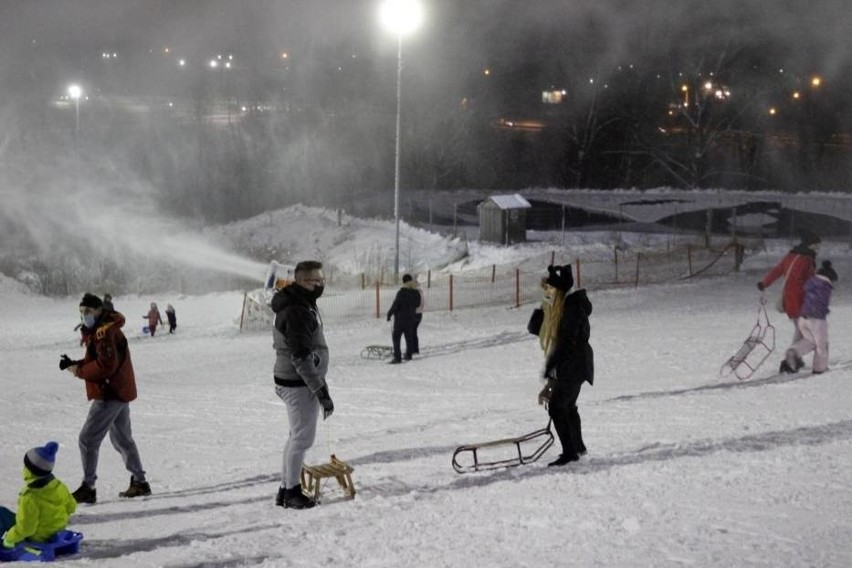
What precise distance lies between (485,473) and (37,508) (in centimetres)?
334

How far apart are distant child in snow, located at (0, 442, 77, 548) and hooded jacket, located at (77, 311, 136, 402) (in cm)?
139

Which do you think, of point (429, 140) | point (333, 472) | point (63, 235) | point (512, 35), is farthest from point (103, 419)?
point (512, 35)

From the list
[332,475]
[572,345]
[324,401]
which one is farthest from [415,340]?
[324,401]

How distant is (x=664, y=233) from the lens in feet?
130

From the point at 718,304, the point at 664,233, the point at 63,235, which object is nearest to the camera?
the point at 718,304

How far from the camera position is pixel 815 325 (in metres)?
11.4

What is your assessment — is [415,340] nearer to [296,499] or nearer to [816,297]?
[816,297]

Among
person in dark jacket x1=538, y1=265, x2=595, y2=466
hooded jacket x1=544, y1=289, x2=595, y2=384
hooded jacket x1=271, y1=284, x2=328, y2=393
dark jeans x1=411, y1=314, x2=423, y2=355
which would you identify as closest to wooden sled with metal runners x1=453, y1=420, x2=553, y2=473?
person in dark jacket x1=538, y1=265, x2=595, y2=466

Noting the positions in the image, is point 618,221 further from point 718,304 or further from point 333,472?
point 333,472

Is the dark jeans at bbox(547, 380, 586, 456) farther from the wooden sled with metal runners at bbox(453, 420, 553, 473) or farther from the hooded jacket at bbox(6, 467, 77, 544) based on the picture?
the hooded jacket at bbox(6, 467, 77, 544)

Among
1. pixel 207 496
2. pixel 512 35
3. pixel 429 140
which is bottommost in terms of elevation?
pixel 207 496

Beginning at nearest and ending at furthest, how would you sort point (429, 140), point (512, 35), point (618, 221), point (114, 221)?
point (618, 221), point (114, 221), point (429, 140), point (512, 35)

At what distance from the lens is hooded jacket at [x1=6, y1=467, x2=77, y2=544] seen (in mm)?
5840

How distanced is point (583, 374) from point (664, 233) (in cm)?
3332
